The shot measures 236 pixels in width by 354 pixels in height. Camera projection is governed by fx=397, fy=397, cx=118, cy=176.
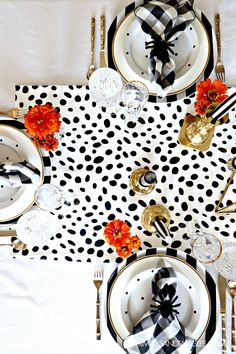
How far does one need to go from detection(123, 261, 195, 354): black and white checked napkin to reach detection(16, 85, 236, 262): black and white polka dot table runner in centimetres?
11

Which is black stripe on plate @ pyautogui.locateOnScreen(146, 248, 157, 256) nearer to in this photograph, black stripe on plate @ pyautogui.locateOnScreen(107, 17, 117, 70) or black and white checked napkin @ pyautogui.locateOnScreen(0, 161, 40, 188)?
black and white checked napkin @ pyautogui.locateOnScreen(0, 161, 40, 188)

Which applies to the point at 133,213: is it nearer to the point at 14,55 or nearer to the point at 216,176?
the point at 216,176

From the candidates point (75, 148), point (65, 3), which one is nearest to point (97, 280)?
point (75, 148)

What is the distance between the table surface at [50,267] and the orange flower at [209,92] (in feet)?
0.39

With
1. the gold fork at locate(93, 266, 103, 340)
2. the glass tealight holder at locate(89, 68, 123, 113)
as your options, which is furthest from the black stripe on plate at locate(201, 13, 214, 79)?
the gold fork at locate(93, 266, 103, 340)

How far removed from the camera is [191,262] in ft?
3.26

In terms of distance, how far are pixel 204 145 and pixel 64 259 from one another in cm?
47

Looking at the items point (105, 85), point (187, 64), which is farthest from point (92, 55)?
point (187, 64)

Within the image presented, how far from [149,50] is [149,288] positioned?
62cm

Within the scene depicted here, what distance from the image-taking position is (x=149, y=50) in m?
1.03

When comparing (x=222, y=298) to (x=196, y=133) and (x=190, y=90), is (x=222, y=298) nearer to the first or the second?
(x=196, y=133)

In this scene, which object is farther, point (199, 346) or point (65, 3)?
point (65, 3)

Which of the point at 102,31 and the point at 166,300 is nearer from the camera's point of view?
the point at 166,300

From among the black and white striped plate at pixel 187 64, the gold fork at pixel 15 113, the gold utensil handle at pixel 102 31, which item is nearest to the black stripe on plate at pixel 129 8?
the black and white striped plate at pixel 187 64
